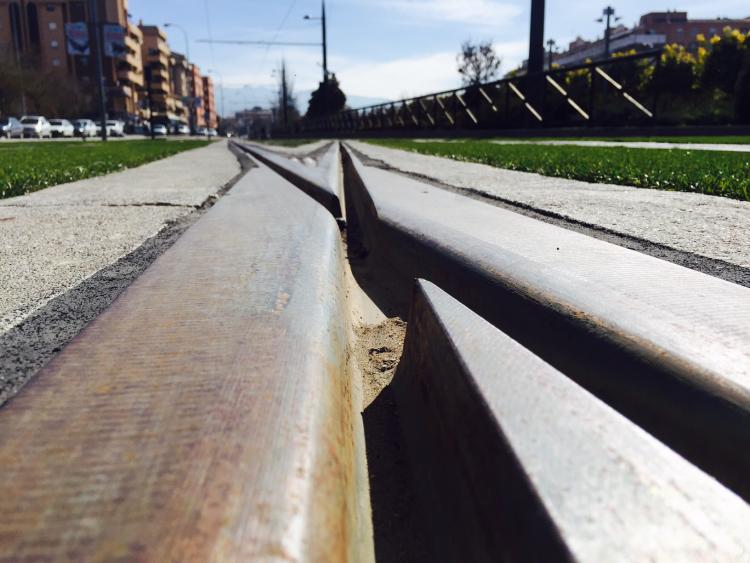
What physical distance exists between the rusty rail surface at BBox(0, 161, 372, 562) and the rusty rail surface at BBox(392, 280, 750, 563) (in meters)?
0.12

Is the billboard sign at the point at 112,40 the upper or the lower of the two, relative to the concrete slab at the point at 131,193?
upper

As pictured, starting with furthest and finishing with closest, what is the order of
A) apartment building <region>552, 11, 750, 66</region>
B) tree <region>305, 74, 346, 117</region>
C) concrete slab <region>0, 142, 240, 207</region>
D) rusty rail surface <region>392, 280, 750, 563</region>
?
apartment building <region>552, 11, 750, 66</region>
tree <region>305, 74, 346, 117</region>
concrete slab <region>0, 142, 240, 207</region>
rusty rail surface <region>392, 280, 750, 563</region>

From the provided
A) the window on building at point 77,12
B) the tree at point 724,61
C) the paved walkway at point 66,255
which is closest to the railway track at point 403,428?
the paved walkway at point 66,255

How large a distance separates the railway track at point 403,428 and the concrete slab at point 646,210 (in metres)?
0.89

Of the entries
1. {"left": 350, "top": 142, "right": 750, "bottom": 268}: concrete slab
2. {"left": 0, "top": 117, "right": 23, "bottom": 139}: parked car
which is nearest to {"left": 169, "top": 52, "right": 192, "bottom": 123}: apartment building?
{"left": 0, "top": 117, "right": 23, "bottom": 139}: parked car

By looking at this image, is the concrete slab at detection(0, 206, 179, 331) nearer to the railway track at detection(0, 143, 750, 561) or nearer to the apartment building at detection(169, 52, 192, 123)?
the railway track at detection(0, 143, 750, 561)

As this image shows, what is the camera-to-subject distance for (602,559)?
0.43 meters

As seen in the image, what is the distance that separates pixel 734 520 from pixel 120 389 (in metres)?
0.62

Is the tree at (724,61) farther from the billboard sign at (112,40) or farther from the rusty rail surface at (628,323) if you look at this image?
the billboard sign at (112,40)

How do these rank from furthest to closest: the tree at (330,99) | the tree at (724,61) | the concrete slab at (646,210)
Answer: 1. the tree at (330,99)
2. the tree at (724,61)
3. the concrete slab at (646,210)

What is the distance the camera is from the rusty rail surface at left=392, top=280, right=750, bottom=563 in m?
0.46

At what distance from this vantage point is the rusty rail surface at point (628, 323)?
0.71 meters

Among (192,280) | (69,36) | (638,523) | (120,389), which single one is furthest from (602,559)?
(69,36)

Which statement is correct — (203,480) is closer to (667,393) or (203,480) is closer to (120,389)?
(120,389)
